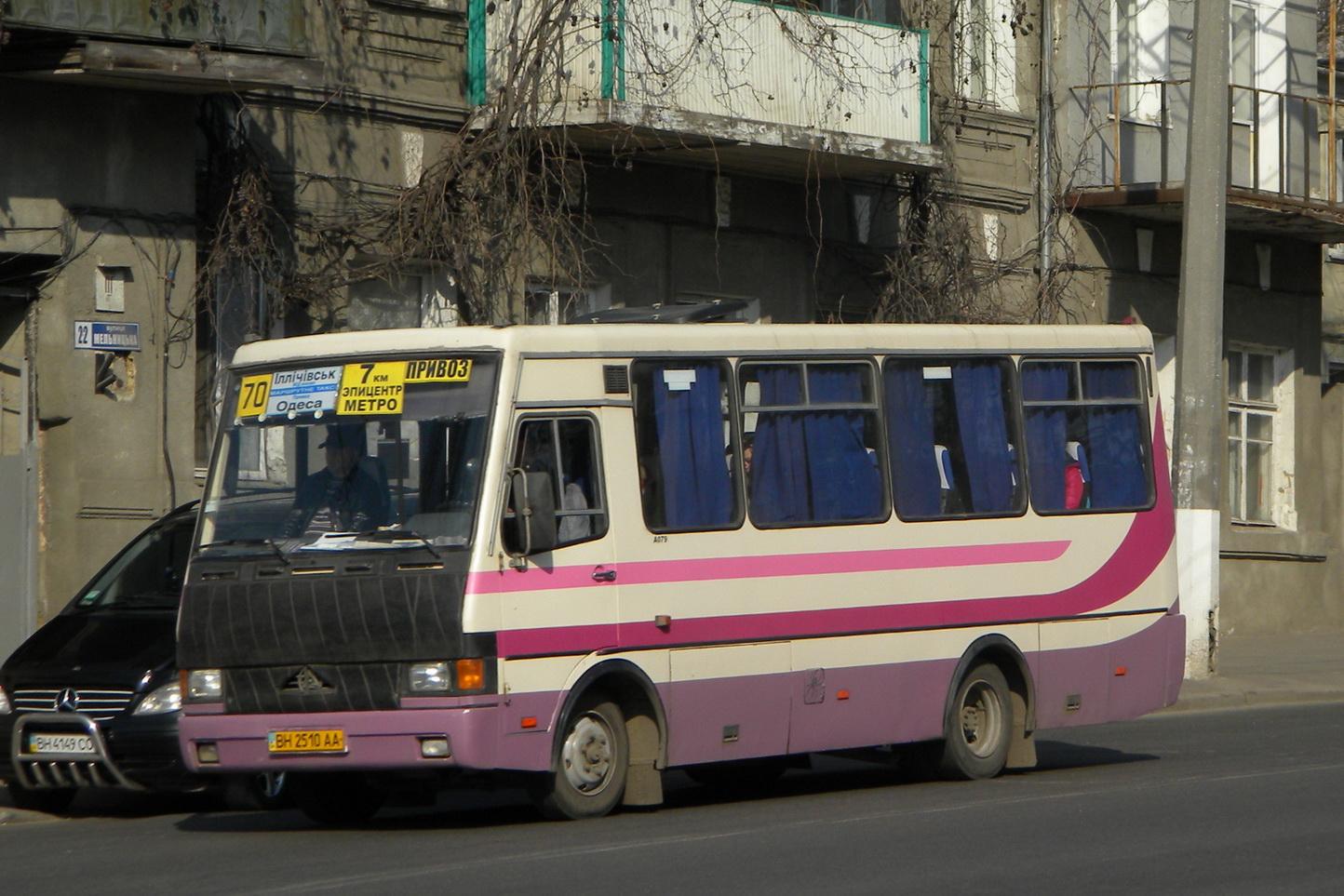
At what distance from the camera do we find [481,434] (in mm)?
10203

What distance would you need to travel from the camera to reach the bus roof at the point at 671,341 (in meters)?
10.5

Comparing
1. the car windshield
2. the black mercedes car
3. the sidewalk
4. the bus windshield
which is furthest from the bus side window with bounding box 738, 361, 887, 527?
the sidewalk

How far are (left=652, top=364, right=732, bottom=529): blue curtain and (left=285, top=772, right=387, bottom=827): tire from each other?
2177mm

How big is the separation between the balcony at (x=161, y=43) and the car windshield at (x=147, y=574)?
3992 mm

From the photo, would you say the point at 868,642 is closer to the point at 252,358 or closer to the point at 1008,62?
the point at 252,358

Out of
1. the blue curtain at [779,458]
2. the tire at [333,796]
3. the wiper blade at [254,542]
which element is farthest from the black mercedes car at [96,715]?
the blue curtain at [779,458]

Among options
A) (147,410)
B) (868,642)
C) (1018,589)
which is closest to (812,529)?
(868,642)

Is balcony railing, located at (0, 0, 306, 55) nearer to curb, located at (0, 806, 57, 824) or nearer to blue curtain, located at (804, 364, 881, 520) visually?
curb, located at (0, 806, 57, 824)

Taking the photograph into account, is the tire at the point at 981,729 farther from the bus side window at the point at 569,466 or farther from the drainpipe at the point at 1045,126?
the drainpipe at the point at 1045,126

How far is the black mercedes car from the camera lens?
36.7 ft

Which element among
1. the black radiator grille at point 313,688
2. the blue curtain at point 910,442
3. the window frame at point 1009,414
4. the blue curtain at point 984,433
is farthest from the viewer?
the blue curtain at point 984,433

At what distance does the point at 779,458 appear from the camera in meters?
11.6

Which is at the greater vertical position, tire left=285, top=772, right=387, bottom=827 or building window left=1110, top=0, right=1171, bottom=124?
building window left=1110, top=0, right=1171, bottom=124

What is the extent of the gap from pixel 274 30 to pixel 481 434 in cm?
691
